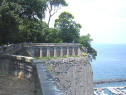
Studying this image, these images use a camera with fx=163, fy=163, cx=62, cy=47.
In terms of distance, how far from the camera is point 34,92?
628 cm

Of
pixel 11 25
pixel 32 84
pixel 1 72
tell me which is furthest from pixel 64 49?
pixel 32 84

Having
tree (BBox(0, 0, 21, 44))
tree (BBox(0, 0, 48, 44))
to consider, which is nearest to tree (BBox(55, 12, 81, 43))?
tree (BBox(0, 0, 48, 44))

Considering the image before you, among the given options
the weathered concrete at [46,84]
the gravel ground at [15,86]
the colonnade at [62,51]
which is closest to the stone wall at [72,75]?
the colonnade at [62,51]

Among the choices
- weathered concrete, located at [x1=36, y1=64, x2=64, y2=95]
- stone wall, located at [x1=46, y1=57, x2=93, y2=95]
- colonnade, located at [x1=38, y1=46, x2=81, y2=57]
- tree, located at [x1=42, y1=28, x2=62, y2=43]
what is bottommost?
stone wall, located at [x1=46, y1=57, x2=93, y2=95]

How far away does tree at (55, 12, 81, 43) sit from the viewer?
24.4 meters

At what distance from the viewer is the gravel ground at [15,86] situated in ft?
20.7

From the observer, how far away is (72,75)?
1666cm

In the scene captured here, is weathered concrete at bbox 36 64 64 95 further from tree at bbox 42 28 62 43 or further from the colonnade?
→ tree at bbox 42 28 62 43

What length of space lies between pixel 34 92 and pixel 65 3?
993 inches

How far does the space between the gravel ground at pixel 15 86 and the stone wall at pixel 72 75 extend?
7473mm

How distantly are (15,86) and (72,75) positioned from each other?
10311mm

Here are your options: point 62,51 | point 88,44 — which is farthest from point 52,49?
point 88,44

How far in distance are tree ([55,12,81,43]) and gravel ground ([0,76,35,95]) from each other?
17.2 m

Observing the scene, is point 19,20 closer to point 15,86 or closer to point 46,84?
point 15,86
